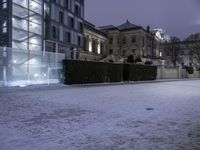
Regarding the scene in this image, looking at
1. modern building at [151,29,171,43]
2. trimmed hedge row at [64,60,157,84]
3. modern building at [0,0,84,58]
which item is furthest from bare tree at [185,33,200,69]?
trimmed hedge row at [64,60,157,84]

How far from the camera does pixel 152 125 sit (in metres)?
5.02

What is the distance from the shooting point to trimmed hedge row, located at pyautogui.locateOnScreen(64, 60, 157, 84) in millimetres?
16078

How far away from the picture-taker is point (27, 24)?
2245 cm

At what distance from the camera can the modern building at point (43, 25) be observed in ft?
67.5

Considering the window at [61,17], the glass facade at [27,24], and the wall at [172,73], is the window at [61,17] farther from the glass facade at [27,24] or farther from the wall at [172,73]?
the wall at [172,73]

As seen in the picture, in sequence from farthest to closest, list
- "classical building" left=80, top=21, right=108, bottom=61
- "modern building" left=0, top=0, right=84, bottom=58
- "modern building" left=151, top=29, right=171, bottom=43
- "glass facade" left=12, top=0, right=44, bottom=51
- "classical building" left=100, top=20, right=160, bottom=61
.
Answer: "modern building" left=151, top=29, right=171, bottom=43 < "classical building" left=100, top=20, right=160, bottom=61 < "classical building" left=80, top=21, right=108, bottom=61 < "glass facade" left=12, top=0, right=44, bottom=51 < "modern building" left=0, top=0, right=84, bottom=58

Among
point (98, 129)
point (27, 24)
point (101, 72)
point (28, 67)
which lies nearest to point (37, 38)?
point (27, 24)

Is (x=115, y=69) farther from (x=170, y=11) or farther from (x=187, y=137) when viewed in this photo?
(x=187, y=137)

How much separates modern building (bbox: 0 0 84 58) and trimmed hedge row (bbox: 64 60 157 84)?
7.43 m

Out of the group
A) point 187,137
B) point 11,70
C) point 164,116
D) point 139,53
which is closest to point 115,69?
point 11,70

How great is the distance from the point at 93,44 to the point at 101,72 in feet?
81.8

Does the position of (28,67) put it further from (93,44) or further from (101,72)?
(93,44)

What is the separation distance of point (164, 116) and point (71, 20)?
29285mm

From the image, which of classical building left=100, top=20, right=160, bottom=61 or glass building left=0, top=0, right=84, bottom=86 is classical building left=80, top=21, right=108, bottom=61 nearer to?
classical building left=100, top=20, right=160, bottom=61
